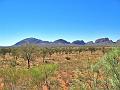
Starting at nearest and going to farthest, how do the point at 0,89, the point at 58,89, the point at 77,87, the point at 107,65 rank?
the point at 107,65
the point at 77,87
the point at 0,89
the point at 58,89

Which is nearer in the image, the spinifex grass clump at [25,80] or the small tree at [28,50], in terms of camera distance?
the spinifex grass clump at [25,80]

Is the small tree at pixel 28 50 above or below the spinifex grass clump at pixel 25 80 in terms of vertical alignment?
above

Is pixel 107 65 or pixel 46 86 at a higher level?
pixel 107 65

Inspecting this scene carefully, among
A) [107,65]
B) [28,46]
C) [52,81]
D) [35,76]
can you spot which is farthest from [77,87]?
[28,46]

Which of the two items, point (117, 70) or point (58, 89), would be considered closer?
point (117, 70)

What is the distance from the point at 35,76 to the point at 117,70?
14341 mm

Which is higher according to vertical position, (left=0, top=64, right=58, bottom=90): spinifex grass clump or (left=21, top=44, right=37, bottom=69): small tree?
(left=21, top=44, right=37, bottom=69): small tree

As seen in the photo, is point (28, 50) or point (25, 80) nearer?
point (25, 80)

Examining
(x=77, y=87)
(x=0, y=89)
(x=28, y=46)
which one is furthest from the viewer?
(x=28, y=46)

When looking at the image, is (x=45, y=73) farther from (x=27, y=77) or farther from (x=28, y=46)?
(x=28, y=46)

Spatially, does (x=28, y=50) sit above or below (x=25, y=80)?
above

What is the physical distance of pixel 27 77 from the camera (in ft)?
76.5

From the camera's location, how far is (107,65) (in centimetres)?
936

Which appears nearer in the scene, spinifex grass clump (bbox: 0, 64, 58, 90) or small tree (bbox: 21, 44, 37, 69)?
spinifex grass clump (bbox: 0, 64, 58, 90)
